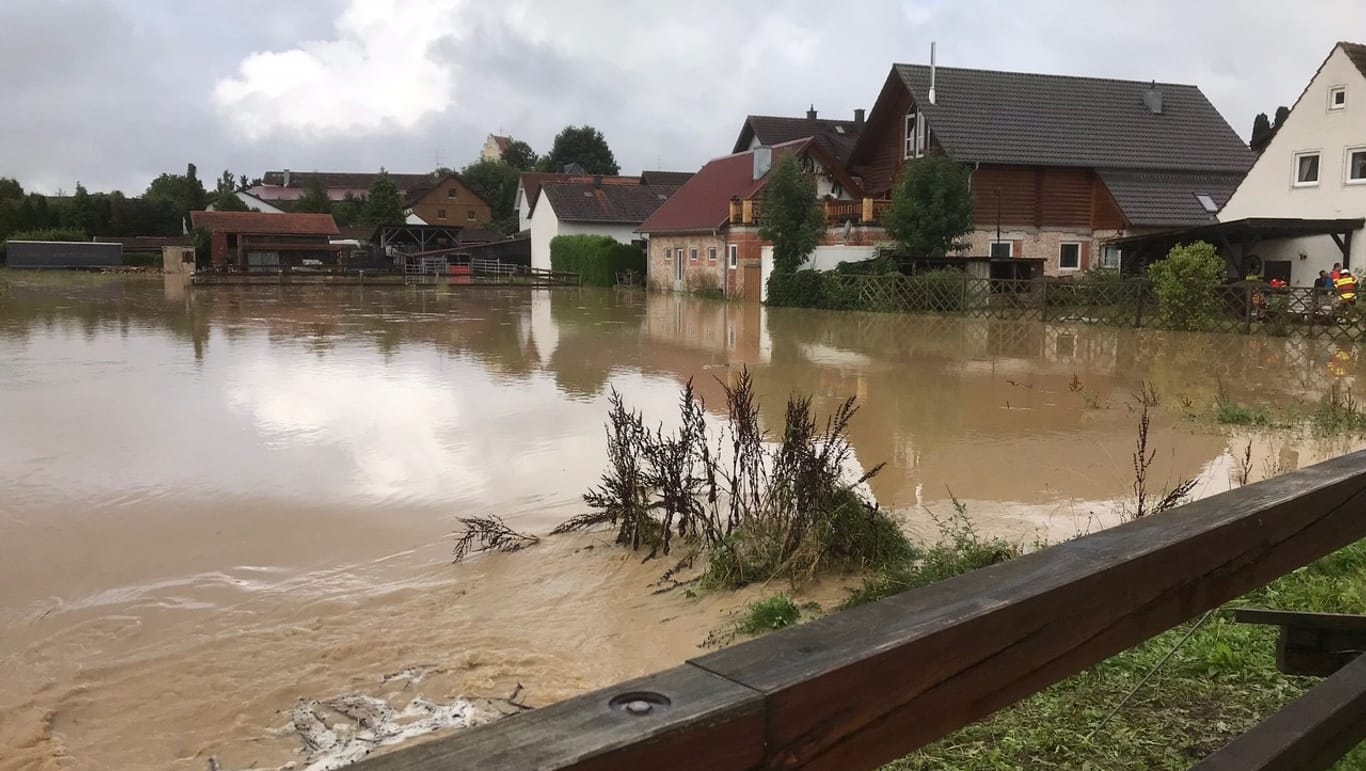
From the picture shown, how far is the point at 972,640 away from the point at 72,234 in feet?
265

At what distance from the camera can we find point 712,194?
4362cm

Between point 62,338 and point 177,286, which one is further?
point 177,286

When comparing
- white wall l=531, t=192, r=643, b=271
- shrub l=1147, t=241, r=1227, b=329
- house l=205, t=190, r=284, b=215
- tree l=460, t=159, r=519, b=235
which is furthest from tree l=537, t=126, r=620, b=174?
shrub l=1147, t=241, r=1227, b=329

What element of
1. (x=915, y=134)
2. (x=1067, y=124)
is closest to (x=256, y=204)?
(x=915, y=134)

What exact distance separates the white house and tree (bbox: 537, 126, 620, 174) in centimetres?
7718

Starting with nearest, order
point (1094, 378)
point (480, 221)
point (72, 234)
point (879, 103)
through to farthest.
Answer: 1. point (1094, 378)
2. point (879, 103)
3. point (72, 234)
4. point (480, 221)

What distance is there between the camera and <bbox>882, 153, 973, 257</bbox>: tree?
3116 centimetres

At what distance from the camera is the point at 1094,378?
16.6 meters

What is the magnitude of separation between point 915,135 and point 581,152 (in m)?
70.0

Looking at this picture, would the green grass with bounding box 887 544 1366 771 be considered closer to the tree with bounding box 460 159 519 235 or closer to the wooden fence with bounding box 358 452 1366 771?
the wooden fence with bounding box 358 452 1366 771

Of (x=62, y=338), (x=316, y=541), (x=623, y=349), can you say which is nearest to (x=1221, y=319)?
(x=623, y=349)

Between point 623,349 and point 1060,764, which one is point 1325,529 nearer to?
point 1060,764

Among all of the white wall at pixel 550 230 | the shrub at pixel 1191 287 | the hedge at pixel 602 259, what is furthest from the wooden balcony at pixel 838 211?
the white wall at pixel 550 230

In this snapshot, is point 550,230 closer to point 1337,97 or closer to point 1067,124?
point 1067,124
